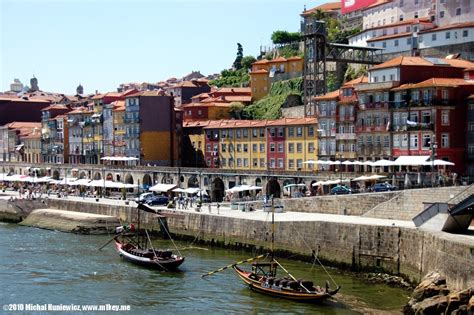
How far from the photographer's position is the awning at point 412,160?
6474cm

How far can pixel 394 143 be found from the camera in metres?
70.2

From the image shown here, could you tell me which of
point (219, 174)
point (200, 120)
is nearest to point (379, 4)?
point (200, 120)

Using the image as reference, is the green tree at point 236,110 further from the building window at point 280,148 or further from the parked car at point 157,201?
the parked car at point 157,201

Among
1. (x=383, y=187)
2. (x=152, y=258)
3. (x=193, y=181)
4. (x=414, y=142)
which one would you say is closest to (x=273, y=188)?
(x=193, y=181)

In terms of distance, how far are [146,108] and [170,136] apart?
5.07m

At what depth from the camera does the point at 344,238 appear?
170 ft

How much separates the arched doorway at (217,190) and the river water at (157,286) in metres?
24.1

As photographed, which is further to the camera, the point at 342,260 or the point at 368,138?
the point at 368,138

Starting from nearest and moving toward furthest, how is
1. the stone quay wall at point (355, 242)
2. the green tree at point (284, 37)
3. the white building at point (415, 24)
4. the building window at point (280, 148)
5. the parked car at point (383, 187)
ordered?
the stone quay wall at point (355, 242) < the parked car at point (383, 187) < the building window at point (280, 148) < the white building at point (415, 24) < the green tree at point (284, 37)

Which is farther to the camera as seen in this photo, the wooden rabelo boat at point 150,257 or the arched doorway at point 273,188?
the arched doorway at point 273,188

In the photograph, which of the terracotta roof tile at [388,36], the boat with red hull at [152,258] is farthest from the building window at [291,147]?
the boat with red hull at [152,258]

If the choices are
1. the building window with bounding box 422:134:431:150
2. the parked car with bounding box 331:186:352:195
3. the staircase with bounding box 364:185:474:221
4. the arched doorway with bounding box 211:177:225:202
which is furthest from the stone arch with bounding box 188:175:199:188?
the staircase with bounding box 364:185:474:221

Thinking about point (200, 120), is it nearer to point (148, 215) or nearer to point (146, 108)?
point (146, 108)

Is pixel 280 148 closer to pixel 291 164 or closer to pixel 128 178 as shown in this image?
pixel 291 164
